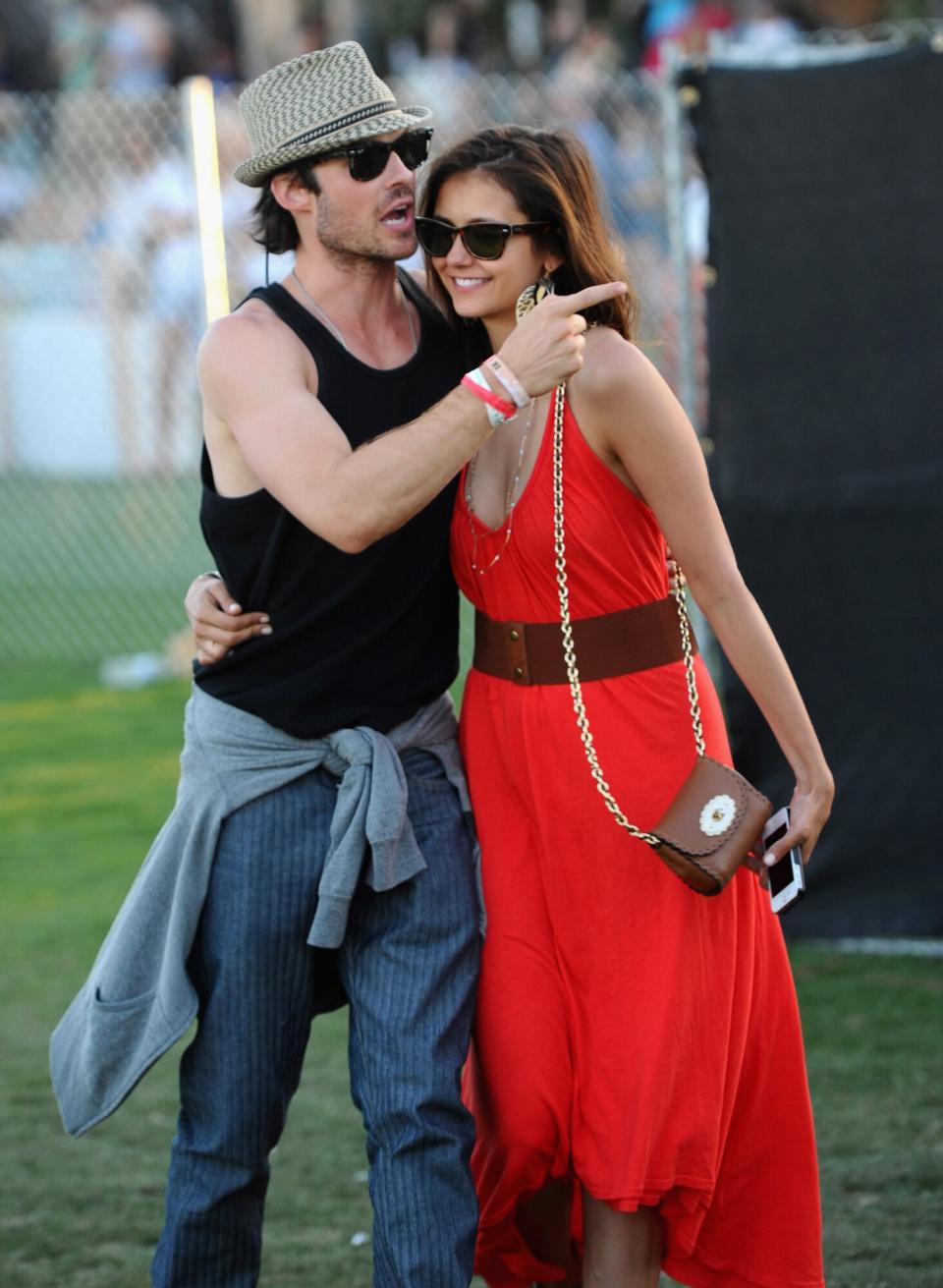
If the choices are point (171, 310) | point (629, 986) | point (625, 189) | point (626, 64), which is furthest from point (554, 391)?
point (626, 64)

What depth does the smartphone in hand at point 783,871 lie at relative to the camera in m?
3.18

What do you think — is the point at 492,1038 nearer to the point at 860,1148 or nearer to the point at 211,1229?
the point at 211,1229

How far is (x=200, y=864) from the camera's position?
324 cm

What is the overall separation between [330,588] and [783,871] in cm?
90

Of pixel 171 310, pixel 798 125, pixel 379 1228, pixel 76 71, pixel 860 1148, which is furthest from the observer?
pixel 76 71

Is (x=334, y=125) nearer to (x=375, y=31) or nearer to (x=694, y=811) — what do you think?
(x=694, y=811)

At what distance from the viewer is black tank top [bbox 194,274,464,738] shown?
10.5 feet

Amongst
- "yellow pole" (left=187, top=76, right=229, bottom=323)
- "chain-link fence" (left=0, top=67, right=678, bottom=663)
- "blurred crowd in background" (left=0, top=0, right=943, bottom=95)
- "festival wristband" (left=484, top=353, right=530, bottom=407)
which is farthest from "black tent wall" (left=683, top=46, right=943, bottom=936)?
"blurred crowd in background" (left=0, top=0, right=943, bottom=95)

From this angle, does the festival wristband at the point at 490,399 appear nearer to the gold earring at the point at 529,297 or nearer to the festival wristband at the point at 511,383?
the festival wristband at the point at 511,383

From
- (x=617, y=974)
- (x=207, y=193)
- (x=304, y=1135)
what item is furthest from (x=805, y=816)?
(x=207, y=193)

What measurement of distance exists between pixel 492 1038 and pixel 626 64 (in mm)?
15126

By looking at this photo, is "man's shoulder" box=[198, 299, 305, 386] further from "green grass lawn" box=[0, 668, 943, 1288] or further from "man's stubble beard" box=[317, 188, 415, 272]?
"green grass lawn" box=[0, 668, 943, 1288]

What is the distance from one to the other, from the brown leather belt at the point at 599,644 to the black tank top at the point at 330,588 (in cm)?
18

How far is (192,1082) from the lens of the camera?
3.23 m
